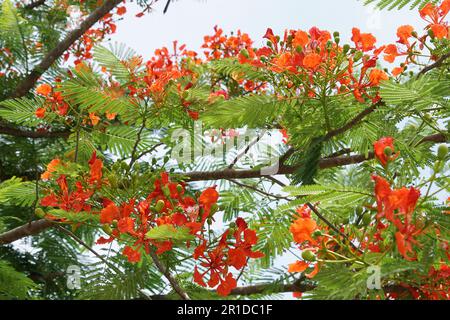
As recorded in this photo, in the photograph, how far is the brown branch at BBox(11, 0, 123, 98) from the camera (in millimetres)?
3482

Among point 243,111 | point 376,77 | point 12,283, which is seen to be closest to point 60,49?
point 12,283

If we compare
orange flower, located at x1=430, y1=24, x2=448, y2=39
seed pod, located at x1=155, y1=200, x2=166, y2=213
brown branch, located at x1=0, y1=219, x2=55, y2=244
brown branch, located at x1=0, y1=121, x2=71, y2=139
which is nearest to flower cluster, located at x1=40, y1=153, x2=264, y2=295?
seed pod, located at x1=155, y1=200, x2=166, y2=213

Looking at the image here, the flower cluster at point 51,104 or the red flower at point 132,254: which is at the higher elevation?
the flower cluster at point 51,104

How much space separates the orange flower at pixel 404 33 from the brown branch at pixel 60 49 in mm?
2084

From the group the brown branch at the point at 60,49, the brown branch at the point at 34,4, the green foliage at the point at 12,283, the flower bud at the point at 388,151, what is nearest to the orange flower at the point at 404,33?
the flower bud at the point at 388,151

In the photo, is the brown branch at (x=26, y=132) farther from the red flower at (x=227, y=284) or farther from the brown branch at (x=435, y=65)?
the brown branch at (x=435, y=65)

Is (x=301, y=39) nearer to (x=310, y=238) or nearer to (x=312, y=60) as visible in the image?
(x=312, y=60)

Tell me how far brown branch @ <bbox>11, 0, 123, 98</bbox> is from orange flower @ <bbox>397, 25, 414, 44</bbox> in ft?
6.84

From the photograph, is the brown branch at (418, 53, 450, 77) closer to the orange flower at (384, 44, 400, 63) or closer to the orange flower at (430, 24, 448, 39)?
the orange flower at (430, 24, 448, 39)

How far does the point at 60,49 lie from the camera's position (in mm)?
3486

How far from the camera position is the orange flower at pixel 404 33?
1.90m

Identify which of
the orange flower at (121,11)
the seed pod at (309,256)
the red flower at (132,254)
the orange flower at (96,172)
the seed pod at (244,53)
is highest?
the orange flower at (121,11)

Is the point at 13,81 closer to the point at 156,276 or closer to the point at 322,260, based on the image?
the point at 156,276

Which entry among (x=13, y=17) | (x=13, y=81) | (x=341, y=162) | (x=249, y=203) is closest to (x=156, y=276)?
(x=249, y=203)
